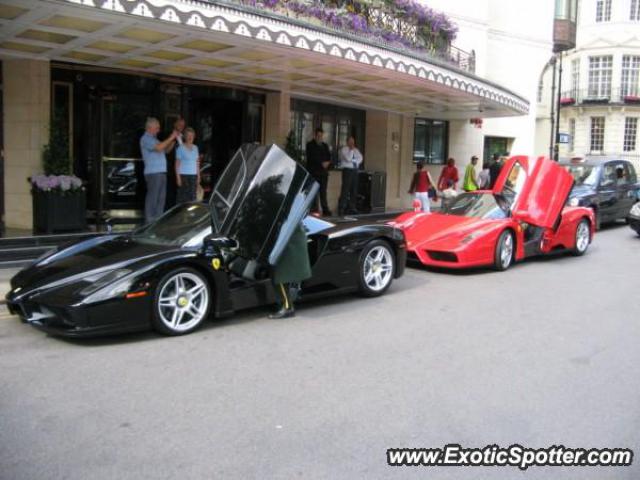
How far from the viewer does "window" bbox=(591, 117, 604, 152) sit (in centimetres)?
4669

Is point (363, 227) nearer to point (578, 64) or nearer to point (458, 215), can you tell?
point (458, 215)

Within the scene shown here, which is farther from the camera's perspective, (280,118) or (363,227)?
(280,118)

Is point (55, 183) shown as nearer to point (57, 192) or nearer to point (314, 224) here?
point (57, 192)

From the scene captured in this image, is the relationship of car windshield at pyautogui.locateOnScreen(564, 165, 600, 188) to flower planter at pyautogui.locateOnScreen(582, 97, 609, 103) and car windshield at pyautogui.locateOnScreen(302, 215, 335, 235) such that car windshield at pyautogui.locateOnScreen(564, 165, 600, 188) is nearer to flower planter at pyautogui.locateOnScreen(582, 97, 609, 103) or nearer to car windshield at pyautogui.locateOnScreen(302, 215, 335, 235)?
car windshield at pyautogui.locateOnScreen(302, 215, 335, 235)

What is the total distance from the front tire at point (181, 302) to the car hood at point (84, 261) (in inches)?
11.2

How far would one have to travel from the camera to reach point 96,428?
12.9ft

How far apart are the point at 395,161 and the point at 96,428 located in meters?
16.3

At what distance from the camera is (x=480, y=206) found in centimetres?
1039

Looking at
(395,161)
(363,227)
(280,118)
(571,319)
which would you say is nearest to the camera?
(571,319)

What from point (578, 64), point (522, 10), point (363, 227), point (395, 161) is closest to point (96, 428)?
point (363, 227)

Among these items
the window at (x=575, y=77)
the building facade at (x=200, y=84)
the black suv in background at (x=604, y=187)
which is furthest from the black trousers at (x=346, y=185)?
the window at (x=575, y=77)

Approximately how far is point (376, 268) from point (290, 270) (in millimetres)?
1751

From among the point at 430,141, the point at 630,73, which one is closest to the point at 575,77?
the point at 630,73

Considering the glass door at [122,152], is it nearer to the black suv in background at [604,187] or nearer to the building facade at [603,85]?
the black suv in background at [604,187]
